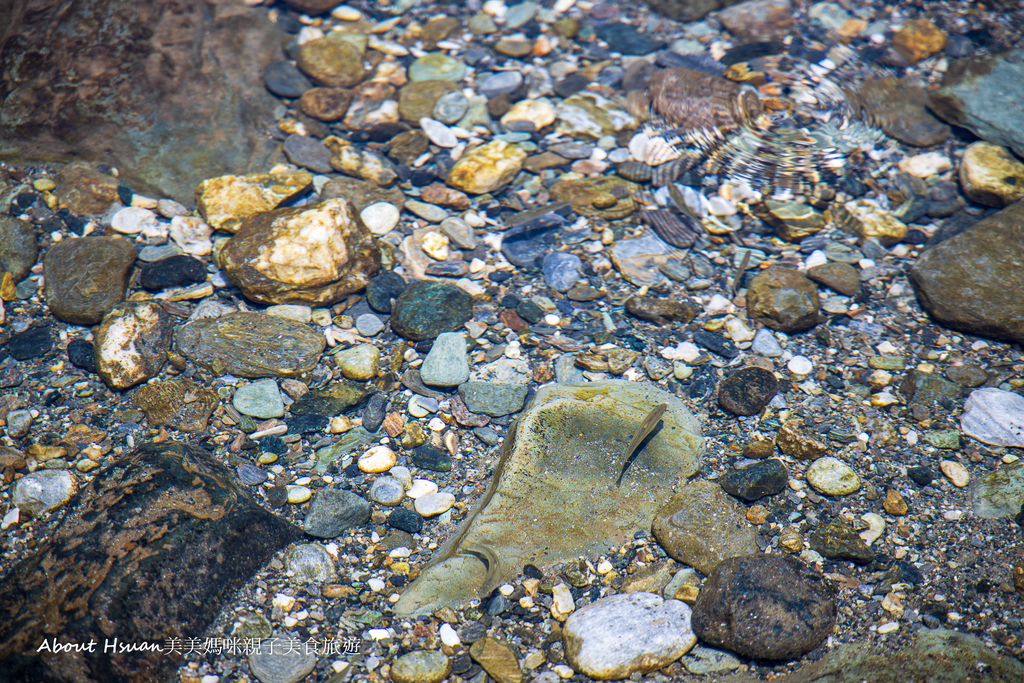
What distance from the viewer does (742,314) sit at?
11.5 feet

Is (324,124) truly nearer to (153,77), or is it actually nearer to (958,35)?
(153,77)

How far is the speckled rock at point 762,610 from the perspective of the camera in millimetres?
2240

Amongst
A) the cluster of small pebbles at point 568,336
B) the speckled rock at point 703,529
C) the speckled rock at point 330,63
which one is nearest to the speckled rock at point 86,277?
the cluster of small pebbles at point 568,336

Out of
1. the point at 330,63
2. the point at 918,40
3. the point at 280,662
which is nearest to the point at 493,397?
the point at 280,662

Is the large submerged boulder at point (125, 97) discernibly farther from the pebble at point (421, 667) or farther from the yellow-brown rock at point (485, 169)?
the pebble at point (421, 667)

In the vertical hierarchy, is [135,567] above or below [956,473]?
above

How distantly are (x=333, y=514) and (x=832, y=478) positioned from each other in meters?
2.37

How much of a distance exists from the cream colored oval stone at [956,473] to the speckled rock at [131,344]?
4.12 metres

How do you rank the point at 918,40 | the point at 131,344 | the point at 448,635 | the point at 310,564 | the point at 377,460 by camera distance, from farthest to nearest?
the point at 918,40 → the point at 131,344 → the point at 377,460 → the point at 310,564 → the point at 448,635

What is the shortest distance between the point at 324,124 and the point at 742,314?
340 centimetres

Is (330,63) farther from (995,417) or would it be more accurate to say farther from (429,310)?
(995,417)

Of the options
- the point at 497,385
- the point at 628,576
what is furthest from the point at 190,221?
the point at 628,576

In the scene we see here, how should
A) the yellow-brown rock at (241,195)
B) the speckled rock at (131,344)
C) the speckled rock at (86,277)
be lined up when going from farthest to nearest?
the yellow-brown rock at (241,195)
the speckled rock at (86,277)
the speckled rock at (131,344)

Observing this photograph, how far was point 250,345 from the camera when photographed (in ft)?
10.7
